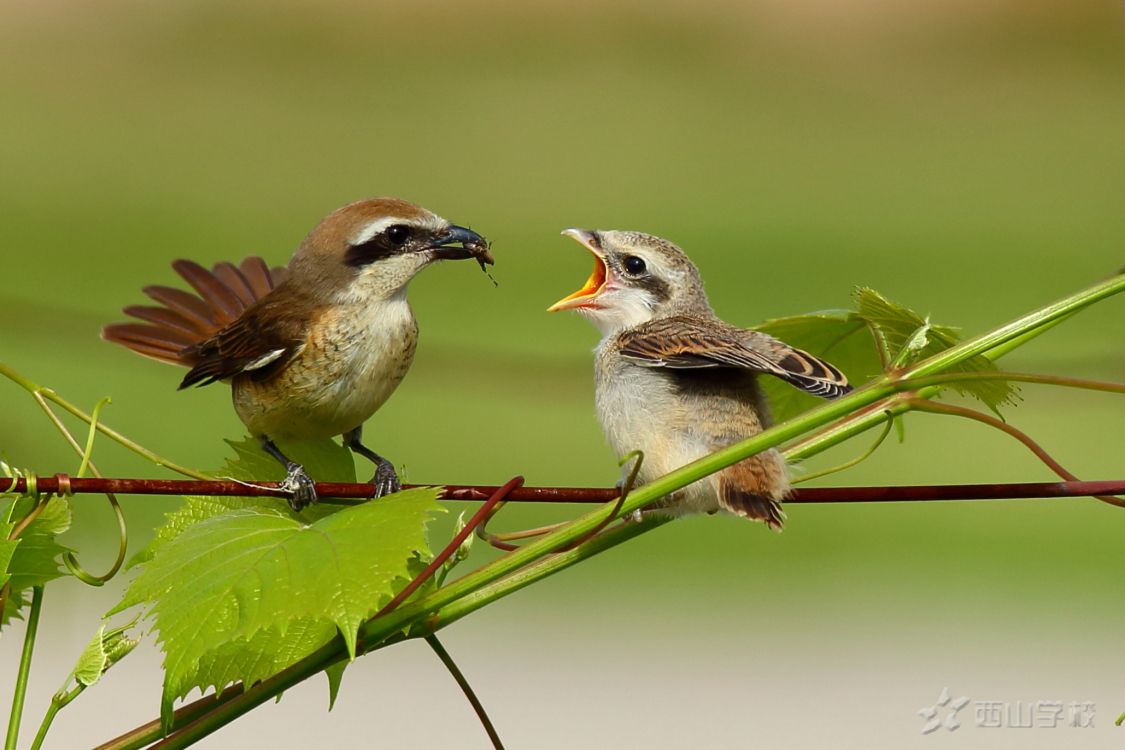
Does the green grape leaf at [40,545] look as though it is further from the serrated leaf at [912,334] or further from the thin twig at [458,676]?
the serrated leaf at [912,334]

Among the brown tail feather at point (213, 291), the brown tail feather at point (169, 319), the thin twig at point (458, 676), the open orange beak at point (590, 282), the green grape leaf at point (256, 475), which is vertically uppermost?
the open orange beak at point (590, 282)

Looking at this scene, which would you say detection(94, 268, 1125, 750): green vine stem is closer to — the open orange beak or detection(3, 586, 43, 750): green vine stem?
detection(3, 586, 43, 750): green vine stem

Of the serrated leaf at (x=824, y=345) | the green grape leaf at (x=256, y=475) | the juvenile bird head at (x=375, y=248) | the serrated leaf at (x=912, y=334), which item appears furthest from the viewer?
the juvenile bird head at (x=375, y=248)

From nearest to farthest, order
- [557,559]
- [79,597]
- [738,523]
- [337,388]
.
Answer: [557,559], [337,388], [79,597], [738,523]

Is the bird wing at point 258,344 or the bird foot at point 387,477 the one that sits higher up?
the bird wing at point 258,344

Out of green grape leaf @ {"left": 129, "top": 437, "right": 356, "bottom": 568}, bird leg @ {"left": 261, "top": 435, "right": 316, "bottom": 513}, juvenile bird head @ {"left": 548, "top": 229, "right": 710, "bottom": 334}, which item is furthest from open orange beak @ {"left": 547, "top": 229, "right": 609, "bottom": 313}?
bird leg @ {"left": 261, "top": 435, "right": 316, "bottom": 513}

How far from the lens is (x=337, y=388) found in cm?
303

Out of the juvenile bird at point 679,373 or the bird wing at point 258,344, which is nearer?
the juvenile bird at point 679,373

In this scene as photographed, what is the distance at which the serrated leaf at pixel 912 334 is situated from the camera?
220 centimetres

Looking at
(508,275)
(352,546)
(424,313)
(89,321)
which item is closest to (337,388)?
(89,321)

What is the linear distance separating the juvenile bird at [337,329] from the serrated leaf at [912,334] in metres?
0.90

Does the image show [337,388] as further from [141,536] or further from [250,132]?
[250,132]

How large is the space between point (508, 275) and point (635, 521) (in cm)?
1525

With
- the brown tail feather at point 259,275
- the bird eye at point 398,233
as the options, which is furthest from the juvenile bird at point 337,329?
the brown tail feather at point 259,275
